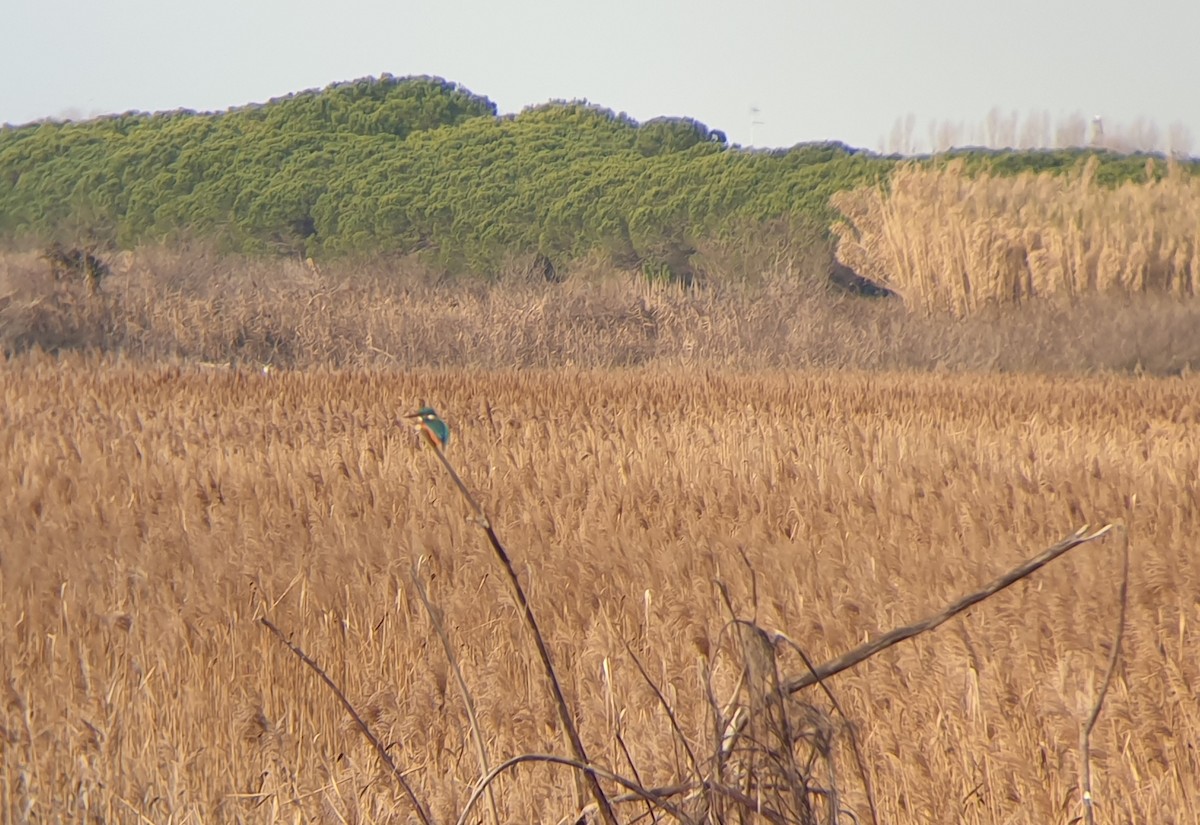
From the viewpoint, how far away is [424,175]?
3416 cm

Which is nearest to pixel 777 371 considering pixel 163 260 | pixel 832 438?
pixel 832 438

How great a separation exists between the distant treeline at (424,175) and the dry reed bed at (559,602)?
18387 mm

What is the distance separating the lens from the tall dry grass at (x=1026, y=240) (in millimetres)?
15664

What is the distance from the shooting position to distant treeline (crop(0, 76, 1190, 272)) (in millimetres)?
29406

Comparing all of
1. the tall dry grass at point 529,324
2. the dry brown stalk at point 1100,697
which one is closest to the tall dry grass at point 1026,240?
the tall dry grass at point 529,324

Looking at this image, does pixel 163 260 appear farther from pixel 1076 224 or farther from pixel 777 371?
pixel 1076 224

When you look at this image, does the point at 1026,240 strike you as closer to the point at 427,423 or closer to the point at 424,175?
the point at 427,423

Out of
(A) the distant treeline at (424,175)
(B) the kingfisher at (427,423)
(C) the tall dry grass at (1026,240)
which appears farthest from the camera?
(A) the distant treeline at (424,175)

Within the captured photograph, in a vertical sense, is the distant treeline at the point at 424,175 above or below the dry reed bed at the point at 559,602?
above

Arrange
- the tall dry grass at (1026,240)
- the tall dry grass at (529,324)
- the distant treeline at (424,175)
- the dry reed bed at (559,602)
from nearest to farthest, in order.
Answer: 1. the dry reed bed at (559,602)
2. the tall dry grass at (529,324)
3. the tall dry grass at (1026,240)
4. the distant treeline at (424,175)

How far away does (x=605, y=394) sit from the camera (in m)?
10.8

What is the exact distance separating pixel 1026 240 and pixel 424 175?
68.5 feet

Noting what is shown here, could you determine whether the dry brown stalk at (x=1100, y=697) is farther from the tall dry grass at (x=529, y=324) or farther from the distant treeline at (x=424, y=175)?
the distant treeline at (x=424, y=175)

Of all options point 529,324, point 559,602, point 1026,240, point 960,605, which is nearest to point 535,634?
point 960,605
